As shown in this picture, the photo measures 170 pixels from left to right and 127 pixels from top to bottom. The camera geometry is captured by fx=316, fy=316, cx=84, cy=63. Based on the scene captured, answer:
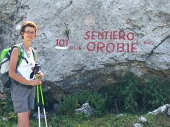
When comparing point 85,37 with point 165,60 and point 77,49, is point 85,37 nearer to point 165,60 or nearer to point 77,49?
point 77,49

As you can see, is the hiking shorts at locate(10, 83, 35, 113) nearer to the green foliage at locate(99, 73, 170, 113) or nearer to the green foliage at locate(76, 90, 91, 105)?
the green foliage at locate(76, 90, 91, 105)

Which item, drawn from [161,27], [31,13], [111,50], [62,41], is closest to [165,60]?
[161,27]

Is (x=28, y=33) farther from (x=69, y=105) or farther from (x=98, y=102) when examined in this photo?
(x=98, y=102)

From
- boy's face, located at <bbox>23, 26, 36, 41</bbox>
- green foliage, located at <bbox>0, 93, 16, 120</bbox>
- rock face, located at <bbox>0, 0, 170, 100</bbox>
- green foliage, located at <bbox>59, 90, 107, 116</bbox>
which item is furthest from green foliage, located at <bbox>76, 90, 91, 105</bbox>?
boy's face, located at <bbox>23, 26, 36, 41</bbox>

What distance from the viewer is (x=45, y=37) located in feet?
25.7

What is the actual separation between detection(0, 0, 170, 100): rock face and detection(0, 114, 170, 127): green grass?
0.99m

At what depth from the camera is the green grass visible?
6524mm

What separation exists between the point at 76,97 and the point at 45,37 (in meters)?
1.67

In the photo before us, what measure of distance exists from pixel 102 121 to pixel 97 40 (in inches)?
78.7

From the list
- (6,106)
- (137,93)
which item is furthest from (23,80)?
(137,93)

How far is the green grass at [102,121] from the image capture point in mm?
6524

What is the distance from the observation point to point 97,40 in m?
7.72

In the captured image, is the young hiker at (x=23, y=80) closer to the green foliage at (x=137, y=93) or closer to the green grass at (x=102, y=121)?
the green grass at (x=102, y=121)

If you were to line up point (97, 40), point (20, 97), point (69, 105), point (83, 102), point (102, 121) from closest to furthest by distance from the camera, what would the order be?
Result: point (20, 97), point (102, 121), point (69, 105), point (83, 102), point (97, 40)
